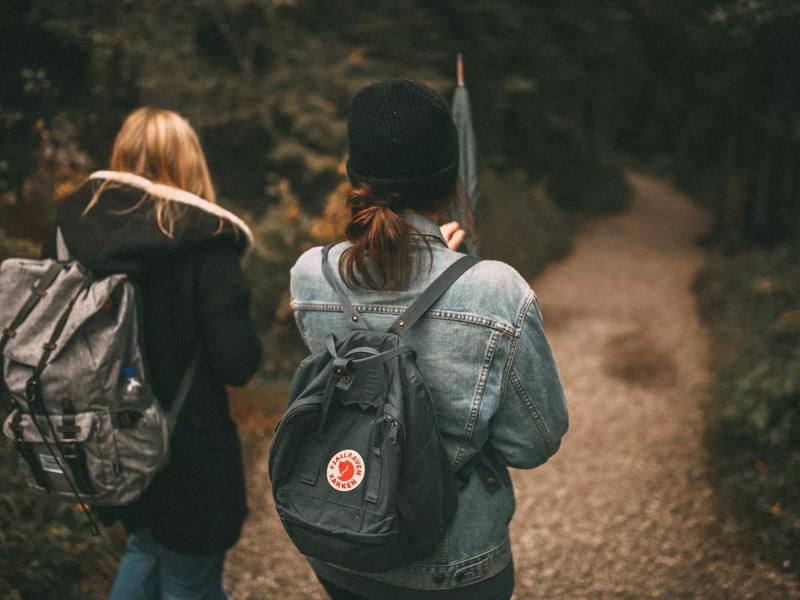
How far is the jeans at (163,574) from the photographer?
8.79ft

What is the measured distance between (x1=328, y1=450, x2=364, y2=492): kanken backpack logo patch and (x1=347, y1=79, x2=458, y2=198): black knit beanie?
25.7 inches

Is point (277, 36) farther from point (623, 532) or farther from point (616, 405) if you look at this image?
point (623, 532)

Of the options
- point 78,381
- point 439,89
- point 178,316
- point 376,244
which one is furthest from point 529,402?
point 439,89

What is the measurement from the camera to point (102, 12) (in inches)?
229

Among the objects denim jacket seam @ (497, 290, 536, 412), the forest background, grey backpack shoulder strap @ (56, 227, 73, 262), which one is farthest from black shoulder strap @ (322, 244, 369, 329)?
the forest background

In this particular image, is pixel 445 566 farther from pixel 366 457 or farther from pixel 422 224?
pixel 422 224

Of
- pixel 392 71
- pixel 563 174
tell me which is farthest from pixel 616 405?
pixel 563 174

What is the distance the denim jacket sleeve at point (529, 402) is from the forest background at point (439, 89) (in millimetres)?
2562

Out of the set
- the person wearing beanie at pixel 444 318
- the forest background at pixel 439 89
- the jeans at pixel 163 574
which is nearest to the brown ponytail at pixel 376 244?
the person wearing beanie at pixel 444 318

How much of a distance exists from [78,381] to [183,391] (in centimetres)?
39

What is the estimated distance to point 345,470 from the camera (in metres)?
1.65

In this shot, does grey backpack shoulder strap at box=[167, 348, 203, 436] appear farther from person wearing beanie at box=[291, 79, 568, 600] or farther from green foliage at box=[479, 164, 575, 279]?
green foliage at box=[479, 164, 575, 279]

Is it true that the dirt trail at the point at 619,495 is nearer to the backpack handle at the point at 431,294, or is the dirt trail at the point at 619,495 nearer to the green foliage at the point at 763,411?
the green foliage at the point at 763,411

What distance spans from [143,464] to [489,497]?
4.09 feet
